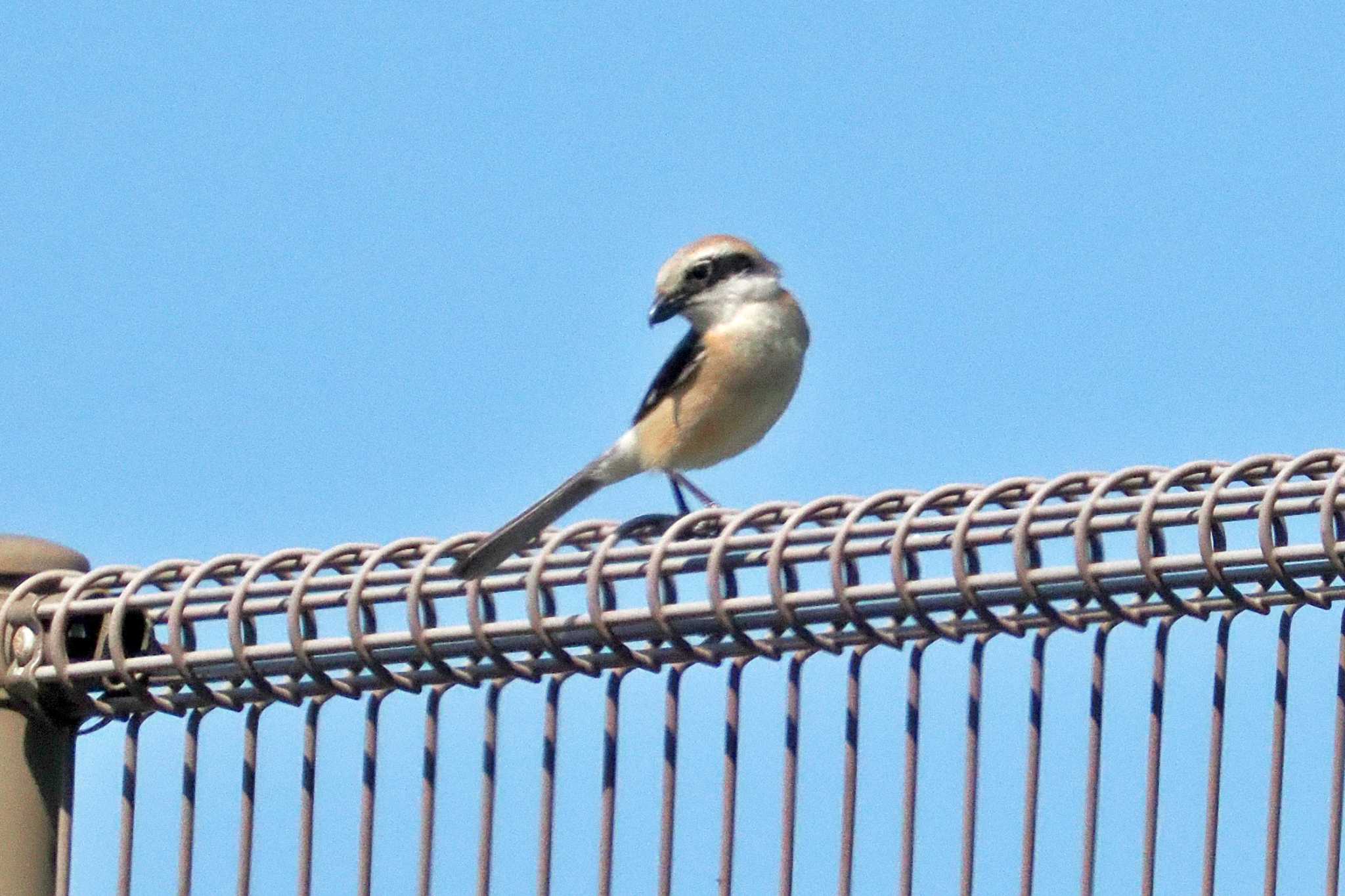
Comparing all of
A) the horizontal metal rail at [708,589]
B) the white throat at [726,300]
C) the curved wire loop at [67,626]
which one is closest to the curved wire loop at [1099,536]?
the horizontal metal rail at [708,589]

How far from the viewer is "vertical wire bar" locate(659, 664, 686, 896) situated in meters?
2.29

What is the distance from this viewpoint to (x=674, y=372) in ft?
16.9

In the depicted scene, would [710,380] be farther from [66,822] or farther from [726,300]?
[66,822]

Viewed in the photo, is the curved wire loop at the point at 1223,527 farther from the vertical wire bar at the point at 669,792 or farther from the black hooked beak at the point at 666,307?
the black hooked beak at the point at 666,307

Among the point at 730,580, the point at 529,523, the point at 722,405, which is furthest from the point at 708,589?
the point at 722,405

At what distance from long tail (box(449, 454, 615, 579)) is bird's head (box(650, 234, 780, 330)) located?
1.54 feet

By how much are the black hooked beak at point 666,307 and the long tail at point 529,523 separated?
16.9 inches

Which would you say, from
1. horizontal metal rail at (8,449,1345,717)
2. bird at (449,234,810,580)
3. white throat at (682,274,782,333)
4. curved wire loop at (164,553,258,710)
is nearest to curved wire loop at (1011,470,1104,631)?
horizontal metal rail at (8,449,1345,717)

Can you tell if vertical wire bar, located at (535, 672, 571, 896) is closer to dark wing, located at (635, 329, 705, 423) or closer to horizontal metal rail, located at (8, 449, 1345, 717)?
horizontal metal rail, located at (8, 449, 1345, 717)

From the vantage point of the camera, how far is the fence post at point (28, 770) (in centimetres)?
263

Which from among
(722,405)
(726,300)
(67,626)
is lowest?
(67,626)

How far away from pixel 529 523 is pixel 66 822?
103 centimetres

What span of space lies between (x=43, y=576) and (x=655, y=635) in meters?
0.79

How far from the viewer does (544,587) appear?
2.46 m
